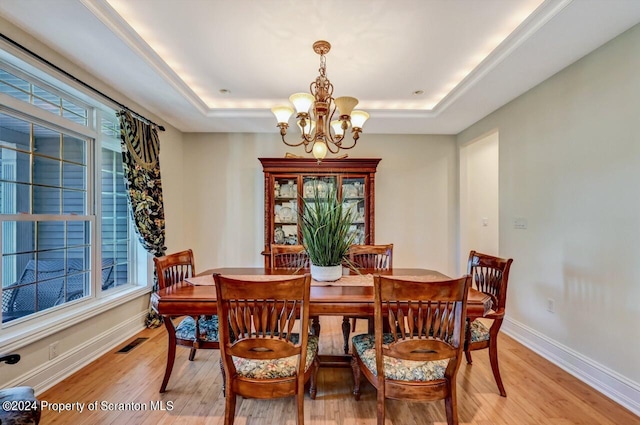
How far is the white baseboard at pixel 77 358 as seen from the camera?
207cm

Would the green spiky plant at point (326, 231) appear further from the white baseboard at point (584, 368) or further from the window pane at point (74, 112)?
the window pane at point (74, 112)

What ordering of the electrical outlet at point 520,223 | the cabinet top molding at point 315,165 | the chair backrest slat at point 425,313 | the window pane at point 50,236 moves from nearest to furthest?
the chair backrest slat at point 425,313 → the window pane at point 50,236 → the electrical outlet at point 520,223 → the cabinet top molding at point 315,165

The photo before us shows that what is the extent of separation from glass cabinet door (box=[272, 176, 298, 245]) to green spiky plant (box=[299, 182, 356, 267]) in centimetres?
204

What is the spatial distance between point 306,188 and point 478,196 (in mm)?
2395

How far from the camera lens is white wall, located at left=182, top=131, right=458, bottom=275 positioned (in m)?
4.34

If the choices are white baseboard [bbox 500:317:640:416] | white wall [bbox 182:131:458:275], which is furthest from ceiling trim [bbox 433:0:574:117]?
white baseboard [bbox 500:317:640:416]

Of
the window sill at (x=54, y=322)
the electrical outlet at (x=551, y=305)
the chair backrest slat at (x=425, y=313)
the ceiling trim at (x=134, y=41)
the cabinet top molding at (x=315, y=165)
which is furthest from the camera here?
the cabinet top molding at (x=315, y=165)

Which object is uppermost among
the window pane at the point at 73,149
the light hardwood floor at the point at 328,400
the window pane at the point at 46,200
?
the window pane at the point at 73,149

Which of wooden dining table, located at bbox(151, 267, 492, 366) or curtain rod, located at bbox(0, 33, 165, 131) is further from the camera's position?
curtain rod, located at bbox(0, 33, 165, 131)

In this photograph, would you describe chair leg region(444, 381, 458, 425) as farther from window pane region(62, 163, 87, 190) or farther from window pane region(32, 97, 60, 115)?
window pane region(32, 97, 60, 115)

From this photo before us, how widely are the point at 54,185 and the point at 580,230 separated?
415 centimetres

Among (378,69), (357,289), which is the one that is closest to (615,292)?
(357,289)

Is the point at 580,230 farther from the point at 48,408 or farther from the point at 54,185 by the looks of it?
the point at 54,185

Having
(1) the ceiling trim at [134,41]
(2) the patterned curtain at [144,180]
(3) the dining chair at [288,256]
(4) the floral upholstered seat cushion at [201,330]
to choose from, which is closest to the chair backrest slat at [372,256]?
(3) the dining chair at [288,256]
